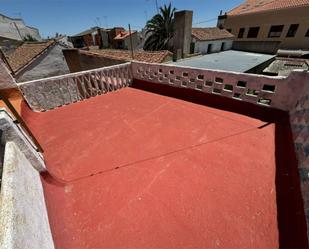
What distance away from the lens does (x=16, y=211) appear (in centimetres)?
107

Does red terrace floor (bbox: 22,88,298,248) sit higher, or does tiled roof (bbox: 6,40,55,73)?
tiled roof (bbox: 6,40,55,73)

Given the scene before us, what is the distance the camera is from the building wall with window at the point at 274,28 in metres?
15.4

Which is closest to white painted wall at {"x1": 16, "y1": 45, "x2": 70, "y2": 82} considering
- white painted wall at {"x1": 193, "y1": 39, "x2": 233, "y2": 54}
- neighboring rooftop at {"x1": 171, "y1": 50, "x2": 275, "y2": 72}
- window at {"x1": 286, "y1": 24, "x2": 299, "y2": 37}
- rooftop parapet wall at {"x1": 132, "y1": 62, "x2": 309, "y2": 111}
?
neighboring rooftop at {"x1": 171, "y1": 50, "x2": 275, "y2": 72}

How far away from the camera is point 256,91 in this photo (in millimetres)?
3135

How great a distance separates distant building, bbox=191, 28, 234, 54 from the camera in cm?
1445

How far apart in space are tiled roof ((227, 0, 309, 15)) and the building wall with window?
0.35 m

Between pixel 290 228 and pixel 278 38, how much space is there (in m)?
23.5

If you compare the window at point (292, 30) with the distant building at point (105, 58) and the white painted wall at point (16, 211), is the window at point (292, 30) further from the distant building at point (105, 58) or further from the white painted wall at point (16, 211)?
the white painted wall at point (16, 211)

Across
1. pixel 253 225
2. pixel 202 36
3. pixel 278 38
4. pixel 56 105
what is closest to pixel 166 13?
pixel 202 36

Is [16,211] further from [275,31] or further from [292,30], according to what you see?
[275,31]

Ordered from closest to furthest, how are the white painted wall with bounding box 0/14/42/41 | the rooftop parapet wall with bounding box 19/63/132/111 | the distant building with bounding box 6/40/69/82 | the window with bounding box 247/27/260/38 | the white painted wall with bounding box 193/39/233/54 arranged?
the rooftop parapet wall with bounding box 19/63/132/111 → the distant building with bounding box 6/40/69/82 → the white painted wall with bounding box 193/39/233/54 → the window with bounding box 247/27/260/38 → the white painted wall with bounding box 0/14/42/41

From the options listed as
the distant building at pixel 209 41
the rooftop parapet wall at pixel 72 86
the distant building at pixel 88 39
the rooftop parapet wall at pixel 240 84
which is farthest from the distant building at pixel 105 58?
the distant building at pixel 88 39

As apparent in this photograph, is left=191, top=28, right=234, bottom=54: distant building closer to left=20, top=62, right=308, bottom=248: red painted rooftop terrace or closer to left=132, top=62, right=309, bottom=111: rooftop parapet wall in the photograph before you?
left=132, top=62, right=309, bottom=111: rooftop parapet wall

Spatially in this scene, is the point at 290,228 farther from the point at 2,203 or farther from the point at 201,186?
the point at 2,203
